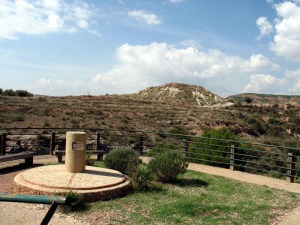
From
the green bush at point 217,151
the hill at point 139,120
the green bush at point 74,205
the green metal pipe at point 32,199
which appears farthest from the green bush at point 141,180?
the hill at point 139,120

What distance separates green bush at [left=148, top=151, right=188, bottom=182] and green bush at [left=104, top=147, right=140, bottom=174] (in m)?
0.71

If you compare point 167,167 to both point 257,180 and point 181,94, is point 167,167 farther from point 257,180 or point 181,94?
point 181,94

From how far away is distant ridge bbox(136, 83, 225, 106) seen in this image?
95.0 metres

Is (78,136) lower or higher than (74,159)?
higher

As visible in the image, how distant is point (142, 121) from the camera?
45.7 m

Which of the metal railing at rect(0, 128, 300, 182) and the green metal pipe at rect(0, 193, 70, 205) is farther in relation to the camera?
the metal railing at rect(0, 128, 300, 182)

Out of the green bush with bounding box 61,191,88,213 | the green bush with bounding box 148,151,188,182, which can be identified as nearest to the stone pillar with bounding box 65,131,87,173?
the green bush with bounding box 61,191,88,213

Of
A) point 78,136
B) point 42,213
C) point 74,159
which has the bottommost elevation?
point 42,213

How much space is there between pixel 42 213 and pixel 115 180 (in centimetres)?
264

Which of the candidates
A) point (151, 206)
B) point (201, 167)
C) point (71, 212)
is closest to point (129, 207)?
point (151, 206)

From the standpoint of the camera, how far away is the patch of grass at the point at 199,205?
8.25 metres

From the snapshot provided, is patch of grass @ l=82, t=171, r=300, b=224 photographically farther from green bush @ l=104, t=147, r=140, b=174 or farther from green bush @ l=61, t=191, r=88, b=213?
green bush @ l=104, t=147, r=140, b=174

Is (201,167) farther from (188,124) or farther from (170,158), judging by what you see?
(188,124)

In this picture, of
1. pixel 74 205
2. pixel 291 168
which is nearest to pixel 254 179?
pixel 291 168
